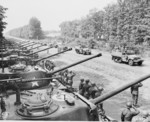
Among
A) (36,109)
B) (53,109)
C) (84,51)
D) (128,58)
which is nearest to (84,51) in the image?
(84,51)

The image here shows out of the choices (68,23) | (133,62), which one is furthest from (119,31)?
(68,23)

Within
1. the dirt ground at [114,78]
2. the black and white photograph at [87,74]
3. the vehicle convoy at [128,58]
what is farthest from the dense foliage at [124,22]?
the dirt ground at [114,78]

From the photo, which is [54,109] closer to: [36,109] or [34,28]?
[36,109]

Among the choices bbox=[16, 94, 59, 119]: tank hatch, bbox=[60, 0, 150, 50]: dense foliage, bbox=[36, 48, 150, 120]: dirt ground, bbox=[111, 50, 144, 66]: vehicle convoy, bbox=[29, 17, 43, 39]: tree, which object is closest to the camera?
bbox=[16, 94, 59, 119]: tank hatch

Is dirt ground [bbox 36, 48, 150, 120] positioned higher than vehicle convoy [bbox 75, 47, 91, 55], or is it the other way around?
vehicle convoy [bbox 75, 47, 91, 55]

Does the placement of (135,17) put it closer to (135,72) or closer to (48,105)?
(135,72)

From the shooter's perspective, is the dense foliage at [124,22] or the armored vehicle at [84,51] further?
the dense foliage at [124,22]

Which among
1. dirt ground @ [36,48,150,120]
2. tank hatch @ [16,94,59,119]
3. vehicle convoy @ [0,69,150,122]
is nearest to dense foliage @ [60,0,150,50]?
dirt ground @ [36,48,150,120]

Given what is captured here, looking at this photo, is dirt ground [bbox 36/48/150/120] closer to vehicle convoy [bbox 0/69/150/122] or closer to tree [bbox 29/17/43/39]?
vehicle convoy [bbox 0/69/150/122]

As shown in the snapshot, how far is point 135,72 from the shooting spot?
2047cm

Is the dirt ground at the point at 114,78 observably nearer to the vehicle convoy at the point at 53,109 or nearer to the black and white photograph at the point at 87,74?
the black and white photograph at the point at 87,74

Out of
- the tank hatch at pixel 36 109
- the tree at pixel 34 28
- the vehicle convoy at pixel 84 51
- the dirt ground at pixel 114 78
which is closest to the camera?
the tank hatch at pixel 36 109

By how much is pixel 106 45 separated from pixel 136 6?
27.5 feet

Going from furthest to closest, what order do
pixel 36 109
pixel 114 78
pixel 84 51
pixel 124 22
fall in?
pixel 124 22, pixel 84 51, pixel 114 78, pixel 36 109
